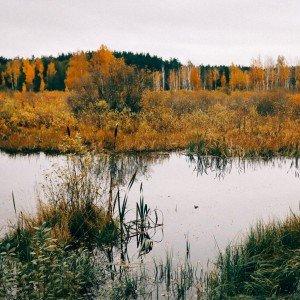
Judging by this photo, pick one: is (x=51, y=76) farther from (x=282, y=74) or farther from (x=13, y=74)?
(x=282, y=74)

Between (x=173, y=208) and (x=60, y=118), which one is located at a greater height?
(x=60, y=118)

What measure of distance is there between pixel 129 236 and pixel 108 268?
1295 mm

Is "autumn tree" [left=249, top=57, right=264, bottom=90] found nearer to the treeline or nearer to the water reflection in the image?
the treeline

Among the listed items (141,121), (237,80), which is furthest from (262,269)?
(237,80)

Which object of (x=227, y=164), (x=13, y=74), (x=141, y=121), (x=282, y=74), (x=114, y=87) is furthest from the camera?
(x=13, y=74)

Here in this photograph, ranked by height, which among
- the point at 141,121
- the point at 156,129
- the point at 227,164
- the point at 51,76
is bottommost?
the point at 227,164

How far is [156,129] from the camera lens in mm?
19750

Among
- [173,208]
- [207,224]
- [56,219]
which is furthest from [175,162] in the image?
[56,219]

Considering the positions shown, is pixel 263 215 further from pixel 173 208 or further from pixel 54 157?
pixel 54 157

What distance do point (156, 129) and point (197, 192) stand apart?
9.35 meters

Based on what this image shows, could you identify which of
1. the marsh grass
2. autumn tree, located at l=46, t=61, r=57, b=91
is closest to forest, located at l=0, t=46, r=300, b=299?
the marsh grass

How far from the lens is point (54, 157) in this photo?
1498 cm

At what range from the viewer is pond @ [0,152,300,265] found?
24.8 feet

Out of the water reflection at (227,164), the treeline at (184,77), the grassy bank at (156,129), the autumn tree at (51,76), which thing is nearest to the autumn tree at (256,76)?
the treeline at (184,77)
